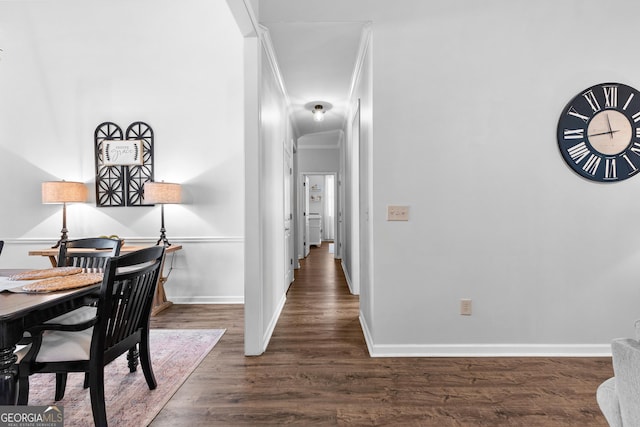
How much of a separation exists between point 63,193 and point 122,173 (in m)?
0.60

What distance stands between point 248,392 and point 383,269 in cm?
121

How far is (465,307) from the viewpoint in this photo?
7.97 feet

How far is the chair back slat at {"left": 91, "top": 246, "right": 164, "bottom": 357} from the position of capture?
4.92ft

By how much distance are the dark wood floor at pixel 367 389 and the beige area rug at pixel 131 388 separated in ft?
0.27

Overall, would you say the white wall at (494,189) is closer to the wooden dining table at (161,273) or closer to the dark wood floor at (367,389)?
the dark wood floor at (367,389)

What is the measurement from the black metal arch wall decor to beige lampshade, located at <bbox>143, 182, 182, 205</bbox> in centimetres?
42

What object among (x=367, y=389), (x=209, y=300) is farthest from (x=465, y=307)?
(x=209, y=300)

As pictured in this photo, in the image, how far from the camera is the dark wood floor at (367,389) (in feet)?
5.63

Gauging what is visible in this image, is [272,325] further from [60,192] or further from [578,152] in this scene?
[578,152]

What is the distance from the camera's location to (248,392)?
197 centimetres

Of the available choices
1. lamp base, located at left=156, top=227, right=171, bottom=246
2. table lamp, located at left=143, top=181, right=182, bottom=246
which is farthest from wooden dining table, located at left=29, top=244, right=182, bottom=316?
table lamp, located at left=143, top=181, right=182, bottom=246

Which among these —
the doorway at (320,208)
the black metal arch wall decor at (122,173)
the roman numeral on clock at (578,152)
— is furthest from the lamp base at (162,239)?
the doorway at (320,208)

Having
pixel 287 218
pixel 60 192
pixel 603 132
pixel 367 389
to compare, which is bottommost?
pixel 367 389

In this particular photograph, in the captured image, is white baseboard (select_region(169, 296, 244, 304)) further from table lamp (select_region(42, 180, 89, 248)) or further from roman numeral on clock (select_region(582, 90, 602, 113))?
roman numeral on clock (select_region(582, 90, 602, 113))
